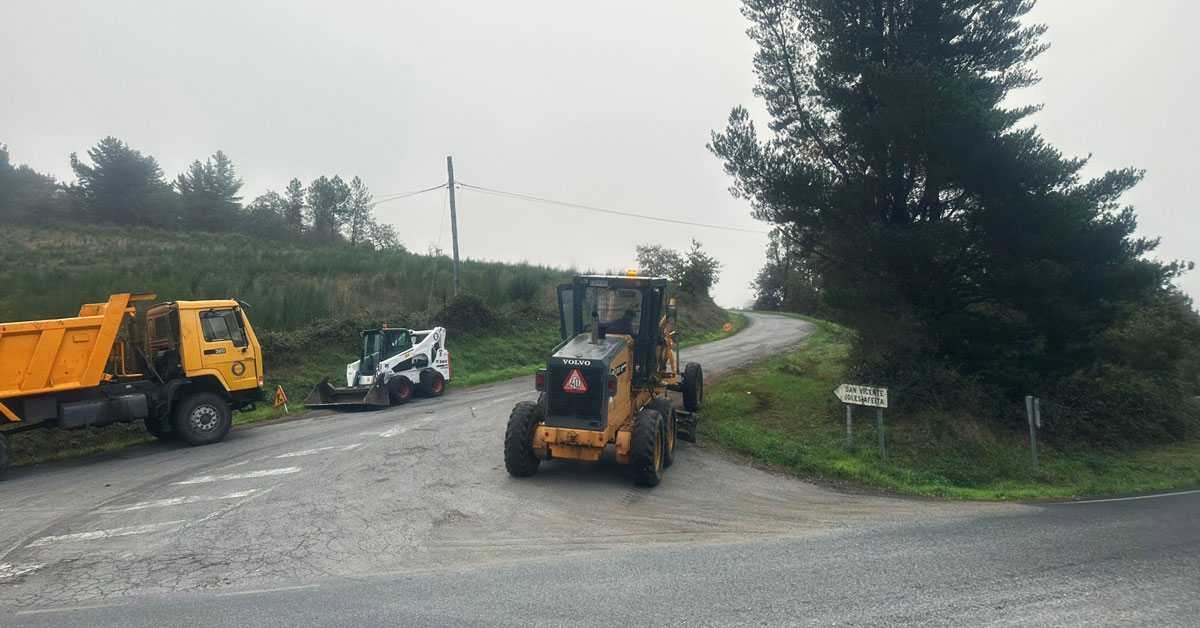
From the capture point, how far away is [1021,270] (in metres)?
12.4

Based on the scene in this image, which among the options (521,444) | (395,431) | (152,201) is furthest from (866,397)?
(152,201)

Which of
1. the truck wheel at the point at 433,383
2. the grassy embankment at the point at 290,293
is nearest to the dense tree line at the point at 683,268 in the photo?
the grassy embankment at the point at 290,293

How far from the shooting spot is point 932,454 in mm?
12086

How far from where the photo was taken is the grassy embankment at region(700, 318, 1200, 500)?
10.7 metres

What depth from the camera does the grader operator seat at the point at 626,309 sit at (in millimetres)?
10453

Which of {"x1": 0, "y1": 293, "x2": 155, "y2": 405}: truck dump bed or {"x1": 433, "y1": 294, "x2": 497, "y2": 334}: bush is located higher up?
{"x1": 433, "y1": 294, "x2": 497, "y2": 334}: bush

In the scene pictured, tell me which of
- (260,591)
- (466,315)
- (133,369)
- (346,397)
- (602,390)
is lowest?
(260,591)

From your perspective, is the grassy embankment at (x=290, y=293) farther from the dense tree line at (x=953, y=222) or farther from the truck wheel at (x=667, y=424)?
the dense tree line at (x=953, y=222)

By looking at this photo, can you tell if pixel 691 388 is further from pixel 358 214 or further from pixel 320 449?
pixel 358 214

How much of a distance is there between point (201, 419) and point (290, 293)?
11.2 metres

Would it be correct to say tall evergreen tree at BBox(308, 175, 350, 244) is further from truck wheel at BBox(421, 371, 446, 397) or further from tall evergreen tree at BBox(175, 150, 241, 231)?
truck wheel at BBox(421, 371, 446, 397)

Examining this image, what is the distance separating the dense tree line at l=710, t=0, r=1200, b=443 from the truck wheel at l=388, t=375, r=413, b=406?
9762mm

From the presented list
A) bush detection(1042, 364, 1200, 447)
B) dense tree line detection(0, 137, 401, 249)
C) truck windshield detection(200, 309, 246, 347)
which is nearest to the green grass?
truck windshield detection(200, 309, 246, 347)

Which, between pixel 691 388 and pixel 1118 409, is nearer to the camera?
pixel 691 388
